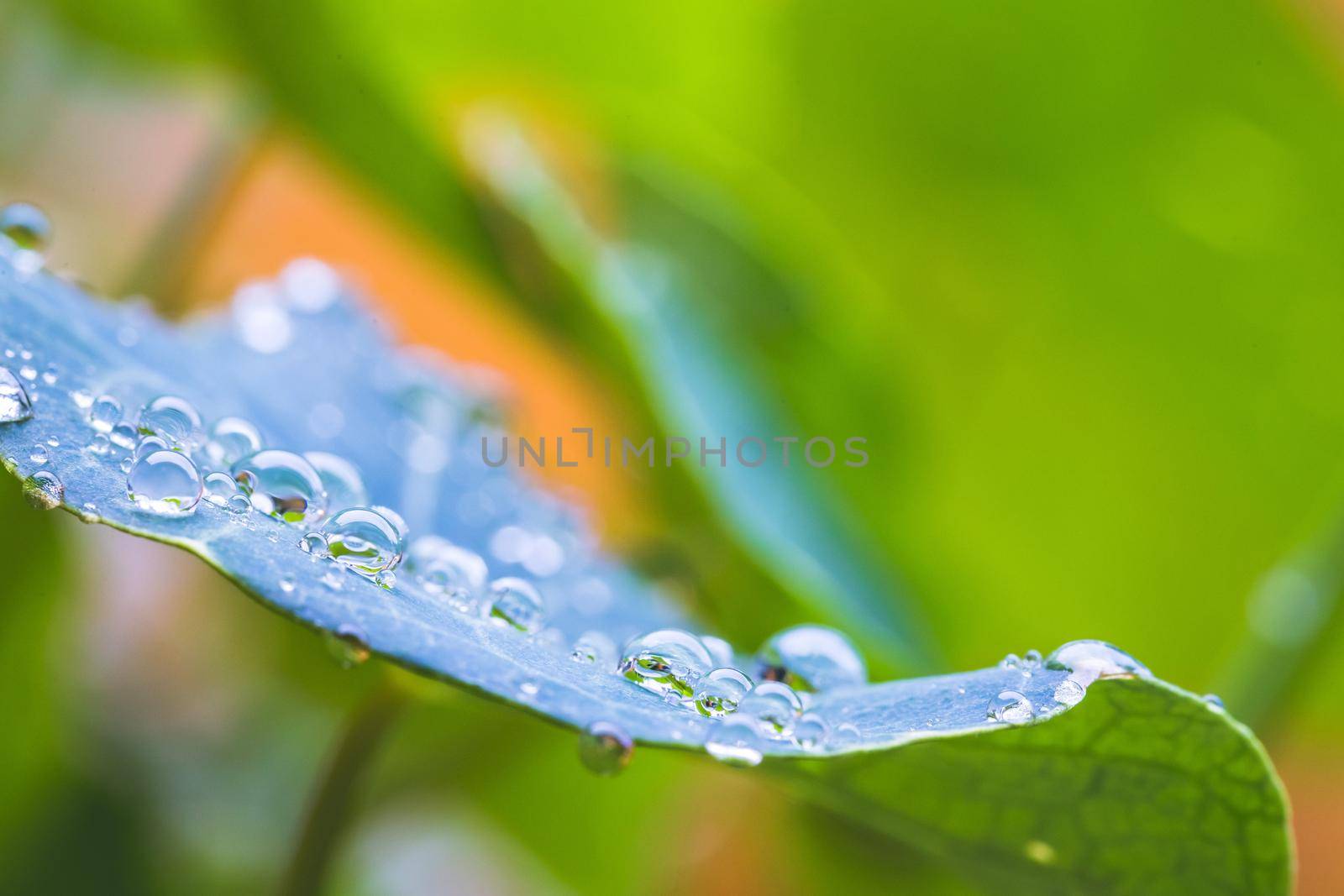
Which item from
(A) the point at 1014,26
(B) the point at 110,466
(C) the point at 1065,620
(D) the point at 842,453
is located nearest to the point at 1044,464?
(C) the point at 1065,620

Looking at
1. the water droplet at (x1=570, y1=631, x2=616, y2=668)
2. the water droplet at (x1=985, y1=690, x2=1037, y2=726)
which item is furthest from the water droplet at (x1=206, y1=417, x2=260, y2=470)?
the water droplet at (x1=985, y1=690, x2=1037, y2=726)

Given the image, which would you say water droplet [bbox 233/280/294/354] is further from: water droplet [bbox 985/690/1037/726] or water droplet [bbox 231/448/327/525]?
water droplet [bbox 985/690/1037/726]

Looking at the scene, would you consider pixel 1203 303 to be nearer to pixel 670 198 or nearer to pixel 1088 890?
pixel 670 198

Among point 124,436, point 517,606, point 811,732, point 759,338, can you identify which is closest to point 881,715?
point 811,732

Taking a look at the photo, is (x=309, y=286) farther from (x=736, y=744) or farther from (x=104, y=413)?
(x=736, y=744)

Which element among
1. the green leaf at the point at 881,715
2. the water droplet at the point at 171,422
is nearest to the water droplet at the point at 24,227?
the green leaf at the point at 881,715

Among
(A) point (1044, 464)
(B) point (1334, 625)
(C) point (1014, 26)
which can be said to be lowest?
(B) point (1334, 625)
